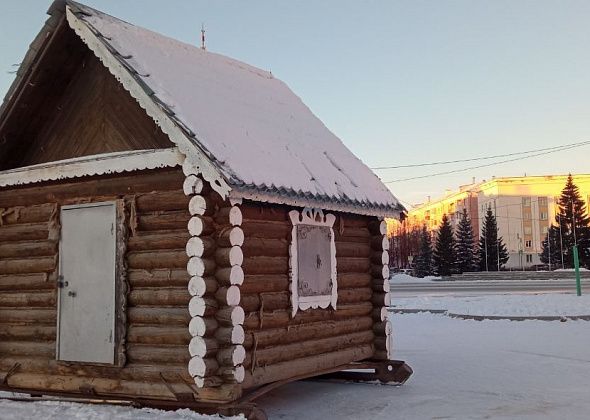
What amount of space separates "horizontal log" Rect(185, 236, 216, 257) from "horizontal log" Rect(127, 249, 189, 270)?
0.28 m

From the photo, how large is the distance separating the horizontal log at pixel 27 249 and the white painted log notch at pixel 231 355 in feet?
10.1

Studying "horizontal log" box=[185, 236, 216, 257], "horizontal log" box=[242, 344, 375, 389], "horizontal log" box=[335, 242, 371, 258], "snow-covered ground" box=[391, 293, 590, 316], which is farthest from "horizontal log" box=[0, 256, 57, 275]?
"snow-covered ground" box=[391, 293, 590, 316]

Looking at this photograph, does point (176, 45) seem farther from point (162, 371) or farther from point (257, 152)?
point (162, 371)

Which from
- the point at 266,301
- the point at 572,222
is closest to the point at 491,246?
the point at 572,222

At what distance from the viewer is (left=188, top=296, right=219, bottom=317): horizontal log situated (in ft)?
26.1

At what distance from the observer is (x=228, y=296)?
26.3 ft

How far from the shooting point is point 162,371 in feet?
27.5

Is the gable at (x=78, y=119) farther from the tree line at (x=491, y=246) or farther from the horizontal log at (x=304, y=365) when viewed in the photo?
the tree line at (x=491, y=246)

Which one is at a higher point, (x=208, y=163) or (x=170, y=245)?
(x=208, y=163)

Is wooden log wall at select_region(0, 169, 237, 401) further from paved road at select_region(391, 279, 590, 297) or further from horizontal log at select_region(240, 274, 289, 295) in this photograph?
paved road at select_region(391, 279, 590, 297)

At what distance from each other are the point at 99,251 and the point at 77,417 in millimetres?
2096

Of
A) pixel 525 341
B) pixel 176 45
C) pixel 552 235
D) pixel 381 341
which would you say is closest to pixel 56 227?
pixel 176 45

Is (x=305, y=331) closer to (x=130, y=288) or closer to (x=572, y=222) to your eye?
(x=130, y=288)

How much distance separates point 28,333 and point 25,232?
1439mm
